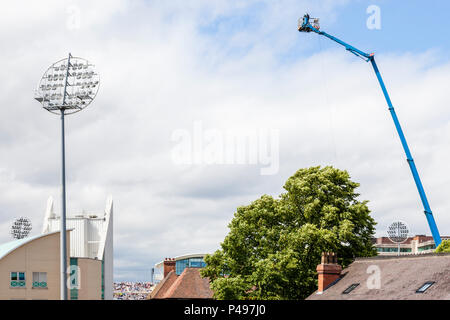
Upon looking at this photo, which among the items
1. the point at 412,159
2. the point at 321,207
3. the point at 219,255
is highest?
the point at 412,159

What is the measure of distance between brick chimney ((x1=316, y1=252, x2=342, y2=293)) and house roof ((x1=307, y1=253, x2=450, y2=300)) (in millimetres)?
540

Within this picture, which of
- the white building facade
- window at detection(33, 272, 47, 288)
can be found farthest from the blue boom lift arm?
the white building facade

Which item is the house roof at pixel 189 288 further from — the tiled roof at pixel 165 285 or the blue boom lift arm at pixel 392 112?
the blue boom lift arm at pixel 392 112

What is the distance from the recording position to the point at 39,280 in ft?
256

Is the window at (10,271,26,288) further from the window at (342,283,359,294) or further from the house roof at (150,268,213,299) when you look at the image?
the window at (342,283,359,294)

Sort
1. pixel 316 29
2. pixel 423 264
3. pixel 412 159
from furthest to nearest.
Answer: pixel 316 29 → pixel 412 159 → pixel 423 264

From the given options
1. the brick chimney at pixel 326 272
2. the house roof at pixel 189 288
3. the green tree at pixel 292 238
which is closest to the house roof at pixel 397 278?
the brick chimney at pixel 326 272

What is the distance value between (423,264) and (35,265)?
2097 inches

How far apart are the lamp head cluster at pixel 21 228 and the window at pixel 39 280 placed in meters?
21.0

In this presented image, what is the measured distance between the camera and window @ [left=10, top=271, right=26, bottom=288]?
7638 cm

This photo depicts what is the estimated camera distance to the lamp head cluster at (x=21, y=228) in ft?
318
